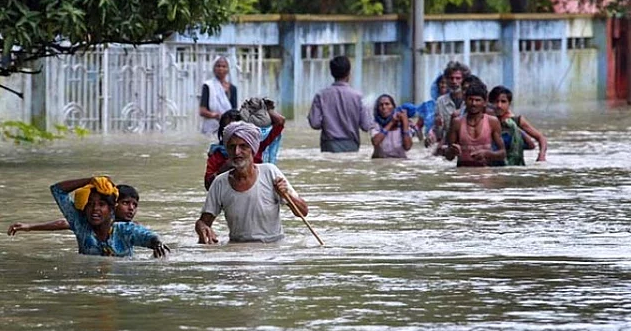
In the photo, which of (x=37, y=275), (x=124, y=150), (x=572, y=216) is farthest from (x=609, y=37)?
(x=37, y=275)

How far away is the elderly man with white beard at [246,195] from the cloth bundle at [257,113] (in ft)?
5.67

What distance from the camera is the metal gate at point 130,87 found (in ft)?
92.1

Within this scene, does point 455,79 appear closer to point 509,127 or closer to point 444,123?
point 444,123

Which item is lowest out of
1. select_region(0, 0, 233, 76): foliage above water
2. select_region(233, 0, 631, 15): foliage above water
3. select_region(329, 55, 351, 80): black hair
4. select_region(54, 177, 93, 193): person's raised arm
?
select_region(54, 177, 93, 193): person's raised arm

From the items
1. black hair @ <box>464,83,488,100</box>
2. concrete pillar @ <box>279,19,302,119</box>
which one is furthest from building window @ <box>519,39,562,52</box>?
black hair @ <box>464,83,488,100</box>

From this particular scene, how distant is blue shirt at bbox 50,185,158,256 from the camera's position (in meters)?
12.1

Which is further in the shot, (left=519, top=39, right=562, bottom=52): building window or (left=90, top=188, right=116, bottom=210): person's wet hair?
(left=519, top=39, right=562, bottom=52): building window

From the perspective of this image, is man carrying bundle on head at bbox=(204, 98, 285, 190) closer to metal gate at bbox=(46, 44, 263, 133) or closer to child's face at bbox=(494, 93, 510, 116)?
child's face at bbox=(494, 93, 510, 116)

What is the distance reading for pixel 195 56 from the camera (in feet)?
98.6

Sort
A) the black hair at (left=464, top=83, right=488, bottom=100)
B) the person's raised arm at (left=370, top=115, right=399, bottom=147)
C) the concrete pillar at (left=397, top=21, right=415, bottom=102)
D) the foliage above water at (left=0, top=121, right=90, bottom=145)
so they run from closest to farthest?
the black hair at (left=464, top=83, right=488, bottom=100) < the person's raised arm at (left=370, top=115, right=399, bottom=147) < the foliage above water at (left=0, top=121, right=90, bottom=145) < the concrete pillar at (left=397, top=21, right=415, bottom=102)

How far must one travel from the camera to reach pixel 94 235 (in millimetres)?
12117

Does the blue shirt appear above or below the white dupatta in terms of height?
below

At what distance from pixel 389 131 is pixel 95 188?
33.7 ft

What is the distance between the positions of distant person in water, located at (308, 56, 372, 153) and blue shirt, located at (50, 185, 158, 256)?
35.6 feet
